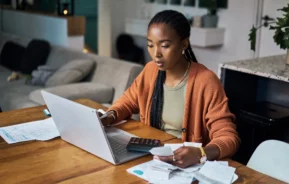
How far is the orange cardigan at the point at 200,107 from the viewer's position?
5.26 ft

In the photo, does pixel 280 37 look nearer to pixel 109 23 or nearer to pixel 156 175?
pixel 156 175

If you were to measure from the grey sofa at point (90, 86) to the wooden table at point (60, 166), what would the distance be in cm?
151

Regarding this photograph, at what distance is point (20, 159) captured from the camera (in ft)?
4.83

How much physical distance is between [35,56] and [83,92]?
1.29 metres

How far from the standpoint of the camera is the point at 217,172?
1352 mm

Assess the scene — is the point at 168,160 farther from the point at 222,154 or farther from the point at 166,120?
the point at 166,120

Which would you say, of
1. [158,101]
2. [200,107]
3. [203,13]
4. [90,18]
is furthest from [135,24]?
[200,107]

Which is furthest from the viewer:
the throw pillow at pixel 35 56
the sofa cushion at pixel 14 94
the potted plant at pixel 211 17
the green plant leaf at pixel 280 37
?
the potted plant at pixel 211 17

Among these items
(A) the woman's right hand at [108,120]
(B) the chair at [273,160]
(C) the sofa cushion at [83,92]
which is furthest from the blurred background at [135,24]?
(B) the chair at [273,160]

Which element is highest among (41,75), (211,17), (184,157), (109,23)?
(211,17)

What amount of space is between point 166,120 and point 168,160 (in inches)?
18.4

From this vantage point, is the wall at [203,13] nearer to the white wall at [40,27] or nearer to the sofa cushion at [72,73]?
the white wall at [40,27]

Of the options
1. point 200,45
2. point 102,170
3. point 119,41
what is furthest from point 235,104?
point 119,41

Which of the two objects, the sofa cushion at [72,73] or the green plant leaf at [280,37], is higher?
the green plant leaf at [280,37]
